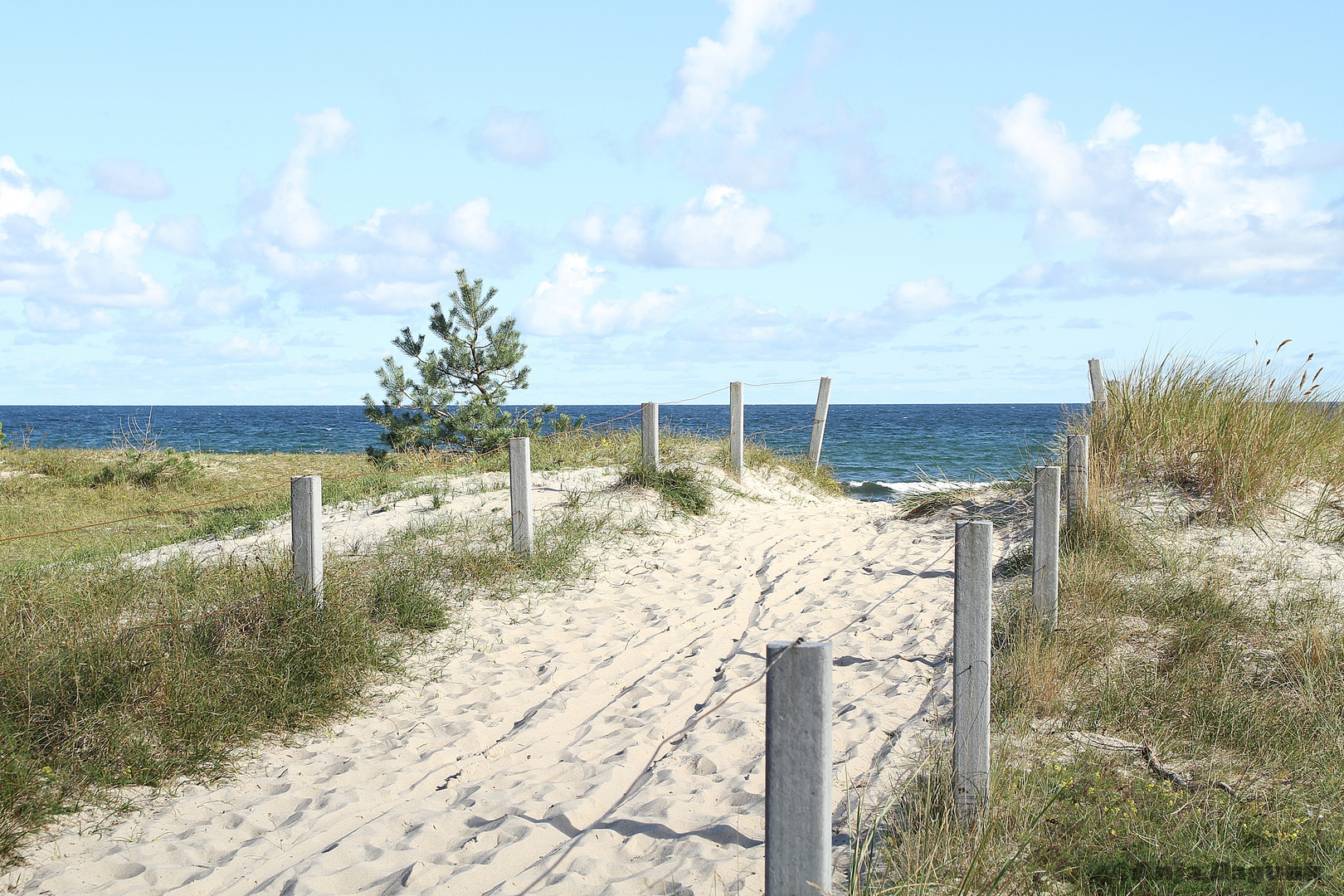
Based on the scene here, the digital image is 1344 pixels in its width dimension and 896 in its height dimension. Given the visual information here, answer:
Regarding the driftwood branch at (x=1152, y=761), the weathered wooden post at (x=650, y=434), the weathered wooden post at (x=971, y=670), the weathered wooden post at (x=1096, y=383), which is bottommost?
the driftwood branch at (x=1152, y=761)

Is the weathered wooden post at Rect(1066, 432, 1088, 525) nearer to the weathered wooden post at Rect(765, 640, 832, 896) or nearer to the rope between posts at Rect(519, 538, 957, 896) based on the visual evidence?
the rope between posts at Rect(519, 538, 957, 896)

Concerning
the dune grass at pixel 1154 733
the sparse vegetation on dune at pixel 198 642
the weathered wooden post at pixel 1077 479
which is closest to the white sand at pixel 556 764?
the sparse vegetation on dune at pixel 198 642

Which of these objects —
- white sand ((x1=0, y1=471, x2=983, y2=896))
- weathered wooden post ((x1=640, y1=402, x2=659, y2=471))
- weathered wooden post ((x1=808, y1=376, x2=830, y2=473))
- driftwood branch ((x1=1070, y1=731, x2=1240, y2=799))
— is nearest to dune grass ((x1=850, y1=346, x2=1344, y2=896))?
driftwood branch ((x1=1070, y1=731, x2=1240, y2=799))

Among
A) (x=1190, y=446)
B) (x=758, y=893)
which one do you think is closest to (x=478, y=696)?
(x=758, y=893)

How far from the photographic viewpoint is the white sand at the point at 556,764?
3.18 m

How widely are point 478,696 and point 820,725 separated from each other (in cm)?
351

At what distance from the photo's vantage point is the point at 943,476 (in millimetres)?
11070

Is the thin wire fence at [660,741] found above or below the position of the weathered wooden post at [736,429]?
below

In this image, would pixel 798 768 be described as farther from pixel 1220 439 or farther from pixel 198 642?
pixel 1220 439

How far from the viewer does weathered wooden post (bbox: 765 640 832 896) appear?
6.78 ft

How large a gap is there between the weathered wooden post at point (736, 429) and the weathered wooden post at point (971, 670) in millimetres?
8360

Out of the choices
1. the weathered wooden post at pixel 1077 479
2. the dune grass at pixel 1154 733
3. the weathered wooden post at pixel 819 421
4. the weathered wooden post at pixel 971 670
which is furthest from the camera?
the weathered wooden post at pixel 819 421

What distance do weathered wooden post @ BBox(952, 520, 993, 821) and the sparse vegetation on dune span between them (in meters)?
3.44

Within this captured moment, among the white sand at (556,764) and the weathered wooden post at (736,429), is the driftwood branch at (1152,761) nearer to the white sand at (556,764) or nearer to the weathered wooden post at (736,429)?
the white sand at (556,764)
